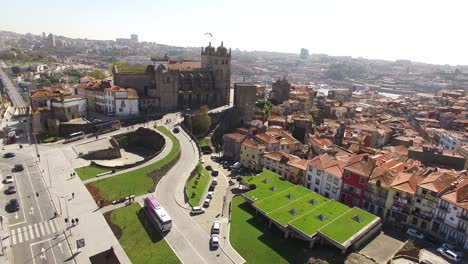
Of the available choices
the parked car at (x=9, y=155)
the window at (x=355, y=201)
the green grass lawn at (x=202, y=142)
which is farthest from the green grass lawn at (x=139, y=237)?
the green grass lawn at (x=202, y=142)

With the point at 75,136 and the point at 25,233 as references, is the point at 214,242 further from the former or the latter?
the point at 75,136

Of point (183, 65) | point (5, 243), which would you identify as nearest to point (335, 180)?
point (5, 243)

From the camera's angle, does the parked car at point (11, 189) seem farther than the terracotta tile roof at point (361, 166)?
No

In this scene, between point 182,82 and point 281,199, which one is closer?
point 281,199

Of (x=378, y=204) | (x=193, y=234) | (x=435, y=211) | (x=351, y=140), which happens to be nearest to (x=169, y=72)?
(x=351, y=140)

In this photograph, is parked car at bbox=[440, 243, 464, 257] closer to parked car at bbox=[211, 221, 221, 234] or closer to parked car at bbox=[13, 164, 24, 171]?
parked car at bbox=[211, 221, 221, 234]

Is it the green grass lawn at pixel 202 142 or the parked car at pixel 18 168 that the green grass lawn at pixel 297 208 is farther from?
the parked car at pixel 18 168
